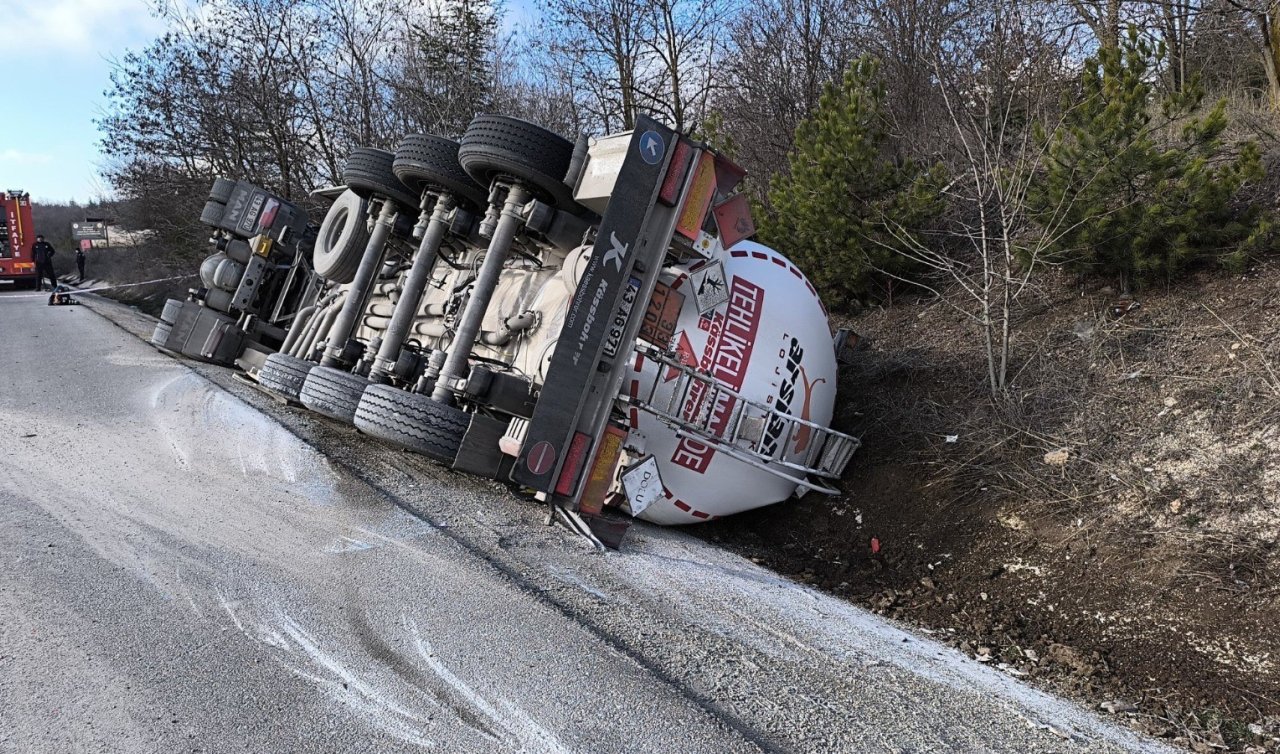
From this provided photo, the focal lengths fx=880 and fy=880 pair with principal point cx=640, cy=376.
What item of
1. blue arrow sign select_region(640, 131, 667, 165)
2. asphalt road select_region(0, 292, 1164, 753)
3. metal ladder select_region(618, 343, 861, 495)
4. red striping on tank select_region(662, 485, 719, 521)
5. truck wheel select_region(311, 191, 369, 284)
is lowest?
asphalt road select_region(0, 292, 1164, 753)

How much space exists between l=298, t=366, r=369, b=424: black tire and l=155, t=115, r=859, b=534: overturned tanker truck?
11 millimetres

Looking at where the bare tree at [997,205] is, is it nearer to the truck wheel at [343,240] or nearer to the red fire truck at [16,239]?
the truck wheel at [343,240]

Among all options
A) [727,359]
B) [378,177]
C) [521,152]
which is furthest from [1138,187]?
[378,177]

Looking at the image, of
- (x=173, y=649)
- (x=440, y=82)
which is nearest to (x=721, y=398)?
(x=173, y=649)

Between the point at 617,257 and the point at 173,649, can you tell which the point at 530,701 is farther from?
the point at 617,257

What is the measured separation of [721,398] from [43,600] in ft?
11.1

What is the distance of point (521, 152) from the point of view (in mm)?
5086

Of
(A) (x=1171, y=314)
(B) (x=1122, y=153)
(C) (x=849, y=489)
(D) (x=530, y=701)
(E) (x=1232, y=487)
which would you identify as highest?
(B) (x=1122, y=153)

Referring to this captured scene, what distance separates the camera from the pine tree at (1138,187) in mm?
6023

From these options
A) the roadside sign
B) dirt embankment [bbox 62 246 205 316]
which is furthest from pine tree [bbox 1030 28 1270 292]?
the roadside sign

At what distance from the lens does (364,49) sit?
65.0 feet

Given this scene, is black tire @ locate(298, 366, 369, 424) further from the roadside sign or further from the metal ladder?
the roadside sign

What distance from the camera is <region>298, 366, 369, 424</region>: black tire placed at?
18.2 ft

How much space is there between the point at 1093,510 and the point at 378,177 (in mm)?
5417
